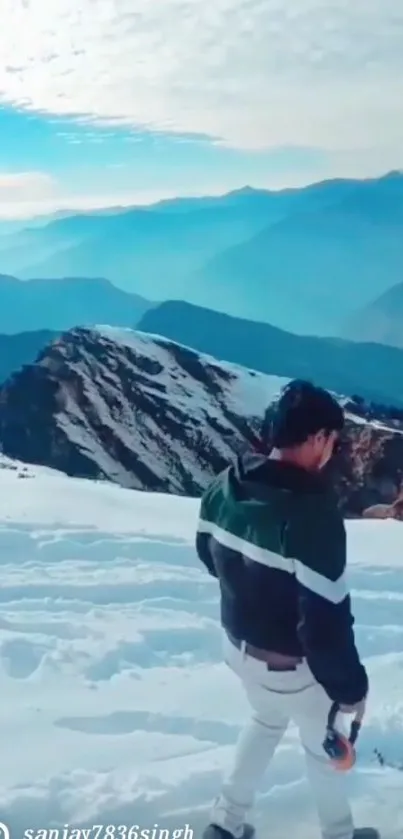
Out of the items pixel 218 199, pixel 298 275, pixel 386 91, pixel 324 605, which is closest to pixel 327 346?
pixel 298 275

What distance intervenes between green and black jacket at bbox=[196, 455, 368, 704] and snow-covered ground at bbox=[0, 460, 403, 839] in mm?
403

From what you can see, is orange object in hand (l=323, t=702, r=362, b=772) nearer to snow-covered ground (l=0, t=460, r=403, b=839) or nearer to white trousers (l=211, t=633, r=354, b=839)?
white trousers (l=211, t=633, r=354, b=839)

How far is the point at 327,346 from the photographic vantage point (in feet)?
7.69

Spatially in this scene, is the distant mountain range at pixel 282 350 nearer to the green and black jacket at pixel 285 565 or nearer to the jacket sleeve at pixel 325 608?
the green and black jacket at pixel 285 565

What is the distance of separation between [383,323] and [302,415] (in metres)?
0.94

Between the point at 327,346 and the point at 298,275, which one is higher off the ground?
the point at 298,275

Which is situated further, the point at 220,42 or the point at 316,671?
the point at 220,42

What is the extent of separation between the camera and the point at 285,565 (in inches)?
58.1

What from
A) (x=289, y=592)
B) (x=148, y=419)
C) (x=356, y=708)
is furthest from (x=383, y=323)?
(x=356, y=708)

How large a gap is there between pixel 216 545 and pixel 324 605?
0.24 meters

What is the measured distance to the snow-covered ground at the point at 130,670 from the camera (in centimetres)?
176

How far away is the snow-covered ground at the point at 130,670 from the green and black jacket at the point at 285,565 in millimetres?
403

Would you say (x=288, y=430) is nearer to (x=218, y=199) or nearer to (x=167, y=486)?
(x=167, y=486)

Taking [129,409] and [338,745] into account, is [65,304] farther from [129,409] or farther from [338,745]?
[338,745]
